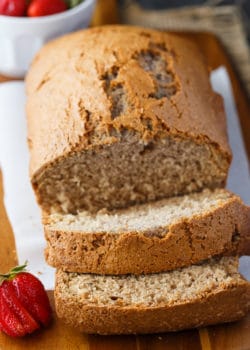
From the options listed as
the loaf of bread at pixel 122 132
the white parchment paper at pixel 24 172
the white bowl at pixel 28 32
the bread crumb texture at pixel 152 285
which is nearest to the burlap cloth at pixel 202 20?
the white parchment paper at pixel 24 172

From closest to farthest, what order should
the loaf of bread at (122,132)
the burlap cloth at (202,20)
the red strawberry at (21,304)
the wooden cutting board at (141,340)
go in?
the red strawberry at (21,304) < the wooden cutting board at (141,340) < the loaf of bread at (122,132) < the burlap cloth at (202,20)

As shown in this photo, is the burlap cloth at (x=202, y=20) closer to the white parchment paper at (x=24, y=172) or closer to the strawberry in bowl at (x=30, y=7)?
the white parchment paper at (x=24, y=172)

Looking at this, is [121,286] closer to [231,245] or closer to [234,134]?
[231,245]

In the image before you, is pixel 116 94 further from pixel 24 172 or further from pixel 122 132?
pixel 24 172

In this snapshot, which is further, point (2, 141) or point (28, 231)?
point (2, 141)

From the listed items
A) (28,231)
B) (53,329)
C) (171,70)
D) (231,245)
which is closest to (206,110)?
(171,70)

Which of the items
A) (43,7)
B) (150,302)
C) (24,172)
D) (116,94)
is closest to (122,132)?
(116,94)
